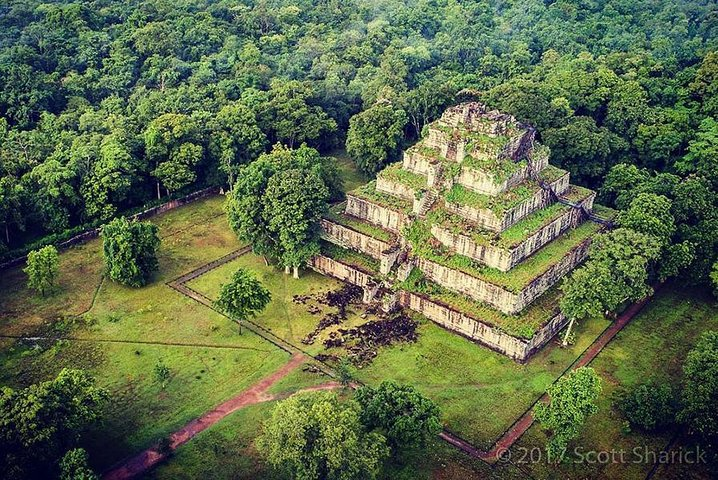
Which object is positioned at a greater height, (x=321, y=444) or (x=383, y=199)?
(x=383, y=199)

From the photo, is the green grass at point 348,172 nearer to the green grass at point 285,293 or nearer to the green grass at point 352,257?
the green grass at point 352,257

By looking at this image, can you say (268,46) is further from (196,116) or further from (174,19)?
(196,116)

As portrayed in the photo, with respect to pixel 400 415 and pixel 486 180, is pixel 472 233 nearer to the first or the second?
pixel 486 180

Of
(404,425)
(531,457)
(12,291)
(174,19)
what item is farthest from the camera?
(174,19)

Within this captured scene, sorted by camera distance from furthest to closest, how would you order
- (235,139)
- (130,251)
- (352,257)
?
1. (235,139)
2. (352,257)
3. (130,251)

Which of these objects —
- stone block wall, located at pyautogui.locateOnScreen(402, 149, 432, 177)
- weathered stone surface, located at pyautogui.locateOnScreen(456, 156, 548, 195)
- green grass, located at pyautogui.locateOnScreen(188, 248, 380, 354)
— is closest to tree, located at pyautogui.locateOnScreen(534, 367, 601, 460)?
green grass, located at pyautogui.locateOnScreen(188, 248, 380, 354)

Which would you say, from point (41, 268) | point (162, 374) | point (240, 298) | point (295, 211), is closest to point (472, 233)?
point (295, 211)

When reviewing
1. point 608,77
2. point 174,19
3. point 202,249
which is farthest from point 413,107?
point 174,19
